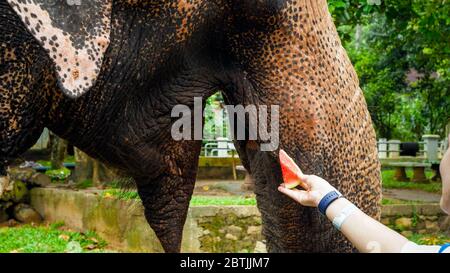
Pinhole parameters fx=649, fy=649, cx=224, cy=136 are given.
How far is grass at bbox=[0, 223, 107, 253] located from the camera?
6195mm

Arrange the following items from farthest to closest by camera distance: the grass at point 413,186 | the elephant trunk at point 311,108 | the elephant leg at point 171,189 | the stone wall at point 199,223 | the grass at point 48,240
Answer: the grass at point 413,186, the grass at point 48,240, the stone wall at point 199,223, the elephant leg at point 171,189, the elephant trunk at point 311,108

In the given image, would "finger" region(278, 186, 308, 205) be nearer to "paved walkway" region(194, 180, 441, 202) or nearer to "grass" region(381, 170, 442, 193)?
"paved walkway" region(194, 180, 441, 202)

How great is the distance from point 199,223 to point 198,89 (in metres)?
4.70

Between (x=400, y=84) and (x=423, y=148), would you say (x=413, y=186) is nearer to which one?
(x=423, y=148)

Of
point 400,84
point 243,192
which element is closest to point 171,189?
point 243,192

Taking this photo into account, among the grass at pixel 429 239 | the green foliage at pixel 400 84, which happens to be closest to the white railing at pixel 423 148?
→ the green foliage at pixel 400 84

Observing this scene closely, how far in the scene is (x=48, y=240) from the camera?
6578 millimetres

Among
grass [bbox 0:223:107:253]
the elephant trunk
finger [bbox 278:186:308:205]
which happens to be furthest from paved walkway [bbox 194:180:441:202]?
finger [bbox 278:186:308:205]

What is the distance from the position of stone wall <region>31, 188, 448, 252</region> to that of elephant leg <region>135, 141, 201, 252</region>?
12.7 ft

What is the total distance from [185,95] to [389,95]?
1336cm

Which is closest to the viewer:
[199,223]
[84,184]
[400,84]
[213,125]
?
[199,223]

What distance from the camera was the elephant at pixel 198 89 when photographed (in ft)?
3.84

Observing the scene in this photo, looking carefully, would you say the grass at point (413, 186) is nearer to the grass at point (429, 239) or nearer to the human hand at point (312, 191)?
the grass at point (429, 239)
